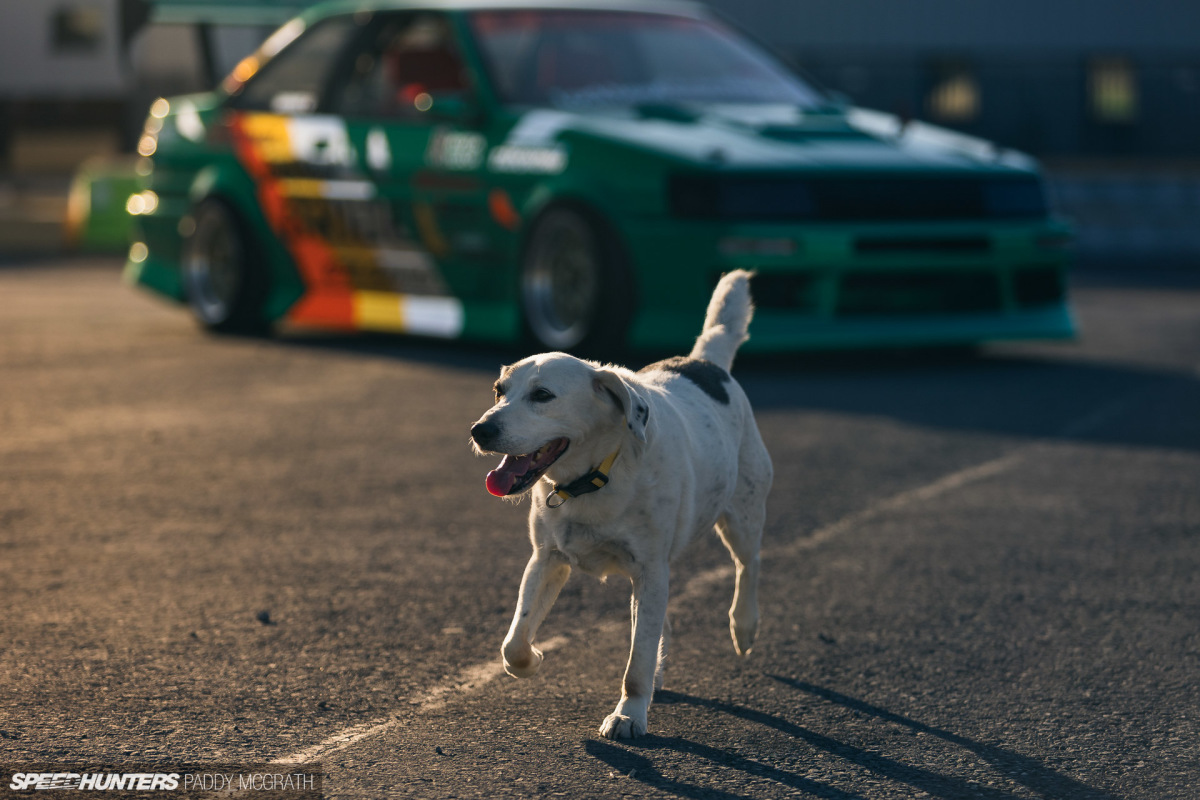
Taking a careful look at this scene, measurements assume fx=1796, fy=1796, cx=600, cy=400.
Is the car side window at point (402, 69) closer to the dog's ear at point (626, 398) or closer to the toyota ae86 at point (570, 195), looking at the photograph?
the toyota ae86 at point (570, 195)

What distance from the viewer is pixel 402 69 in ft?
34.9

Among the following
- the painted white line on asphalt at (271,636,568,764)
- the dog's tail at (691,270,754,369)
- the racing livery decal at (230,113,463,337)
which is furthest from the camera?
the racing livery decal at (230,113,463,337)

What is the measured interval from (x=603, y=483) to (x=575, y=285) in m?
5.80

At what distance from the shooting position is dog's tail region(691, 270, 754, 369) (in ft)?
15.4

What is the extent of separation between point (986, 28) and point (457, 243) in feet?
70.6

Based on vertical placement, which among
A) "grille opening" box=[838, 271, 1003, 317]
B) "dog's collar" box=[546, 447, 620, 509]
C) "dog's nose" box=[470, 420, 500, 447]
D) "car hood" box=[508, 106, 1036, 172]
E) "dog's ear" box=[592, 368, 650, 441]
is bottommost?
"grille opening" box=[838, 271, 1003, 317]

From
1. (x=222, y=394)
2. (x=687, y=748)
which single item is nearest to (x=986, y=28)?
(x=222, y=394)

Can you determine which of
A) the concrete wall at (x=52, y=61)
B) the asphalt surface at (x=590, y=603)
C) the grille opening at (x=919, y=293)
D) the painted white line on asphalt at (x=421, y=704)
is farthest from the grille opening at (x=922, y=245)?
the concrete wall at (x=52, y=61)

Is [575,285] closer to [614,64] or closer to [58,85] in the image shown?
[614,64]

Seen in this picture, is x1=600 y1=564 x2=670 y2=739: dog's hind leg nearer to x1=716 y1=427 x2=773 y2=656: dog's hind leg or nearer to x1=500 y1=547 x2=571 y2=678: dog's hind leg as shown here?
x1=500 y1=547 x2=571 y2=678: dog's hind leg

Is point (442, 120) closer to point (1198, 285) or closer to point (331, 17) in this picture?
point (331, 17)

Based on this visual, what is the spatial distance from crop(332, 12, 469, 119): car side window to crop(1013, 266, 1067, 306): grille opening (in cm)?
328

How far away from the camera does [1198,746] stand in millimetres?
3727

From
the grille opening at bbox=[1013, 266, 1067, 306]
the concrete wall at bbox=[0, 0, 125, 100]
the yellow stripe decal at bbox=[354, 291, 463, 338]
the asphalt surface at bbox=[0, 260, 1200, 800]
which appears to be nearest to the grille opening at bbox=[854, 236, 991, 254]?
the grille opening at bbox=[1013, 266, 1067, 306]
